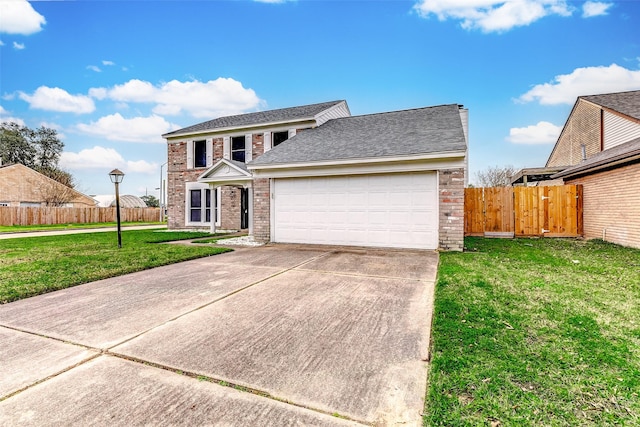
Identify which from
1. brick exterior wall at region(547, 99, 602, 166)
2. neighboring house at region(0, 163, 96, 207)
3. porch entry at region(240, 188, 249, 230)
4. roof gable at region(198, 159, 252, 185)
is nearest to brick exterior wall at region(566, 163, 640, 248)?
brick exterior wall at region(547, 99, 602, 166)

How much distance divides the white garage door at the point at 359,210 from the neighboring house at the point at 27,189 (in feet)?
96.1

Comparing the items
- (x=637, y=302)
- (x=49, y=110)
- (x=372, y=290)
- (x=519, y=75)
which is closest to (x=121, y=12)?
(x=372, y=290)

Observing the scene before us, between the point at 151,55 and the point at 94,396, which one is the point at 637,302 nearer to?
the point at 94,396

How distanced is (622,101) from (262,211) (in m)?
18.5

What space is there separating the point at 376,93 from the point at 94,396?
19137 millimetres

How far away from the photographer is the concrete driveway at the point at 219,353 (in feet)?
5.82

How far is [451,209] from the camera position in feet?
25.4

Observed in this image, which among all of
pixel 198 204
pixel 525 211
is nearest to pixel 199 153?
pixel 198 204

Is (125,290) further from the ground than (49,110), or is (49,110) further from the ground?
(49,110)

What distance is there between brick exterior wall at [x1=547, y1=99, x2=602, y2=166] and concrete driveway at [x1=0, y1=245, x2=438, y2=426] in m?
17.6

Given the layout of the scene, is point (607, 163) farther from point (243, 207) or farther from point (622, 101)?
point (243, 207)

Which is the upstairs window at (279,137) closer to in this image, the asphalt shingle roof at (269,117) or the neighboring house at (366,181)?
the asphalt shingle roof at (269,117)

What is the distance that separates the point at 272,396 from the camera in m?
1.91

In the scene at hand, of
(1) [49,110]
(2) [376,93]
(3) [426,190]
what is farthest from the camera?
(1) [49,110]
